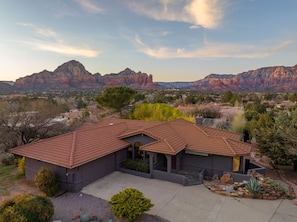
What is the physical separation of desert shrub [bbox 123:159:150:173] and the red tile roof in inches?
57.0

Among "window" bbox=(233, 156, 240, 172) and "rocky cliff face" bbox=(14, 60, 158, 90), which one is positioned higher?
"rocky cliff face" bbox=(14, 60, 158, 90)

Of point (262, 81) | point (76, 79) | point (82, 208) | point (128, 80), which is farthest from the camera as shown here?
point (128, 80)

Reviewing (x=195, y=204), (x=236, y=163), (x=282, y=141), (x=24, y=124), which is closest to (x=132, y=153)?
(x=195, y=204)

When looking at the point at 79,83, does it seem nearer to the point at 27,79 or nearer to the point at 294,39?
the point at 27,79

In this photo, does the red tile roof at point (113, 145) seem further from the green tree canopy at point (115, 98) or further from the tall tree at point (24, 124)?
the green tree canopy at point (115, 98)

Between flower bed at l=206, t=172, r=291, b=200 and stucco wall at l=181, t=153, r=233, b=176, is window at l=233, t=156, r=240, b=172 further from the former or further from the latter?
flower bed at l=206, t=172, r=291, b=200

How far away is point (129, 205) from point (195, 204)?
4307 millimetres

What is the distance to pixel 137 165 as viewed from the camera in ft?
55.7

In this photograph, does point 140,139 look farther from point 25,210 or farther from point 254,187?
point 25,210

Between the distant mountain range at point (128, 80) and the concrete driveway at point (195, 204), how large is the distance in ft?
482

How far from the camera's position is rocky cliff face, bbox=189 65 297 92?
15425 centimetres

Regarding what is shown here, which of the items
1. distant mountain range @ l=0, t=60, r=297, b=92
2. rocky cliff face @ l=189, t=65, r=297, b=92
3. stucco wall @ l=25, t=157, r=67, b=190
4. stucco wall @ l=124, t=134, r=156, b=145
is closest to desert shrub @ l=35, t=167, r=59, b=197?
stucco wall @ l=25, t=157, r=67, b=190

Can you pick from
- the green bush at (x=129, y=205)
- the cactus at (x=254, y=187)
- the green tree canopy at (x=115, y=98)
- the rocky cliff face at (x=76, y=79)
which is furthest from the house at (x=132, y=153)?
the rocky cliff face at (x=76, y=79)

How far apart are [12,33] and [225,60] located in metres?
47.8
